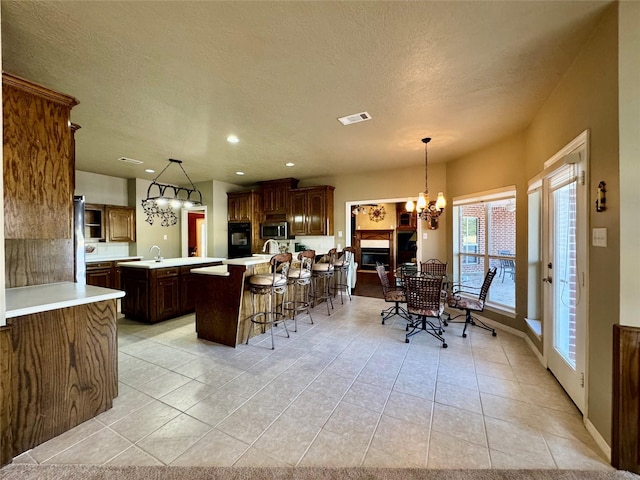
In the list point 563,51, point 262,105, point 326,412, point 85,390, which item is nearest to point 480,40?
point 563,51

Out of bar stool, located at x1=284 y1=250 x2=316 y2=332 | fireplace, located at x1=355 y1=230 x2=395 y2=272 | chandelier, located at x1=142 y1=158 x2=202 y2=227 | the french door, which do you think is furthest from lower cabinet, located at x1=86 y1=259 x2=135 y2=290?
fireplace, located at x1=355 y1=230 x2=395 y2=272

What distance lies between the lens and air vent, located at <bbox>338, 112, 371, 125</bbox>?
2.98m

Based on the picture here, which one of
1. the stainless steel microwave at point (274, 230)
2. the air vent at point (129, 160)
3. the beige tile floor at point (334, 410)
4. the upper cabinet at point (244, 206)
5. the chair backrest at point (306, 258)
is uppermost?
the air vent at point (129, 160)

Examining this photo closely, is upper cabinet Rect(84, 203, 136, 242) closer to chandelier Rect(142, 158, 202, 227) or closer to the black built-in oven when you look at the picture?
chandelier Rect(142, 158, 202, 227)

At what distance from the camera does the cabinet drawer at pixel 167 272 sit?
4.11 meters

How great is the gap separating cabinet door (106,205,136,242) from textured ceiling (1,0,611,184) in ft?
8.33

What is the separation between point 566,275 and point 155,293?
5048 millimetres

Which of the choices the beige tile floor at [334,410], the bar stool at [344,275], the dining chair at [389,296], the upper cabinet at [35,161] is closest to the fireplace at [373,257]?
the bar stool at [344,275]

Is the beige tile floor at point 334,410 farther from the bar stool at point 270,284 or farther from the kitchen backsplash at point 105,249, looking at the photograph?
the kitchen backsplash at point 105,249

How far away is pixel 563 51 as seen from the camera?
1.97m

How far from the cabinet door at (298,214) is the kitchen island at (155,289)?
2.40m

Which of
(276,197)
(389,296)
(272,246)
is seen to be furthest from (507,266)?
(276,197)

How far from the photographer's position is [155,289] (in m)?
4.05

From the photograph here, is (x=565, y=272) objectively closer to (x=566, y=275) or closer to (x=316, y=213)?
(x=566, y=275)
